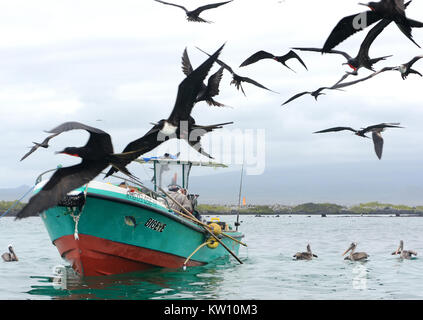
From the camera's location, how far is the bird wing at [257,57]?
971cm

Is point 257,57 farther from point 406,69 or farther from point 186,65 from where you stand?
point 186,65

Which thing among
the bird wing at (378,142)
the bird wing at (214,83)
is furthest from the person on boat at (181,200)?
the bird wing at (378,142)

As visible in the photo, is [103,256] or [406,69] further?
[103,256]

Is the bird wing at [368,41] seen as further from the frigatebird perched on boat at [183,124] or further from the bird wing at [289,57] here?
the frigatebird perched on boat at [183,124]

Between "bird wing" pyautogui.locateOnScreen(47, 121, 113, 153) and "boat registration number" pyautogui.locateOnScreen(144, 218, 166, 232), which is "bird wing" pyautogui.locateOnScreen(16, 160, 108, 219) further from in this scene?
"boat registration number" pyautogui.locateOnScreen(144, 218, 166, 232)

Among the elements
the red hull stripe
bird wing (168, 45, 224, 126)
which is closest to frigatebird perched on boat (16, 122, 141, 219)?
bird wing (168, 45, 224, 126)

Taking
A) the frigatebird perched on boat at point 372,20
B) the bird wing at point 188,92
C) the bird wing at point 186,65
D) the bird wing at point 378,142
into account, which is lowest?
the bird wing at point 378,142

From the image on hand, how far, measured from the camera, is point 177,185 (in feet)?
50.2

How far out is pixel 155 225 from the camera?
12.8m

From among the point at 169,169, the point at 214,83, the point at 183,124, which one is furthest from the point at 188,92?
the point at 169,169

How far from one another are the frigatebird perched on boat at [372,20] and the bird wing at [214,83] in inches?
148

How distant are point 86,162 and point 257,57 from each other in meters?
3.69

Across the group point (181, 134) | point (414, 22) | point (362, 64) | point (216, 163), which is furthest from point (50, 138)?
point (216, 163)
